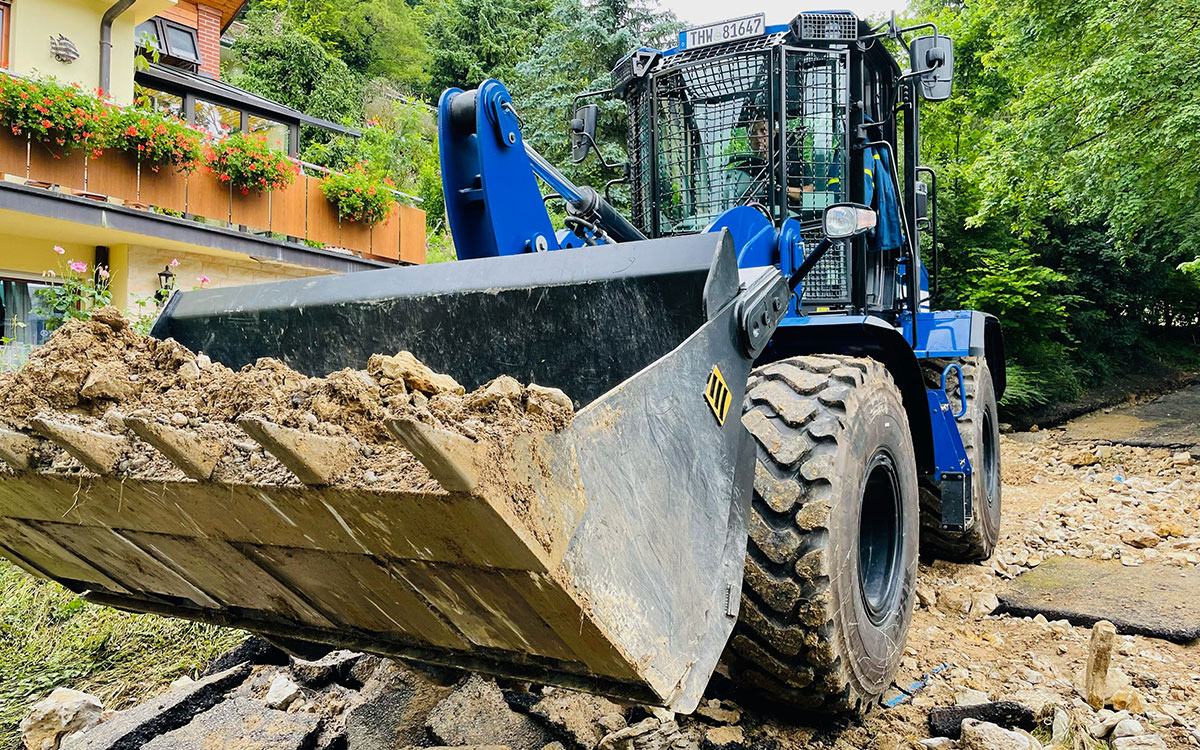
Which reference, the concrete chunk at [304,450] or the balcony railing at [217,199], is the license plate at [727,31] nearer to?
the concrete chunk at [304,450]

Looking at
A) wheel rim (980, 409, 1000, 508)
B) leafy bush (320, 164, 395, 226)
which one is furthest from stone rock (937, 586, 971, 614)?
leafy bush (320, 164, 395, 226)

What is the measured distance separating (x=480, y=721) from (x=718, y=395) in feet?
4.95

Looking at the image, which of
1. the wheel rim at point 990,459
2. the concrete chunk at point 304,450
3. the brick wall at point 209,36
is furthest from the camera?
the brick wall at point 209,36

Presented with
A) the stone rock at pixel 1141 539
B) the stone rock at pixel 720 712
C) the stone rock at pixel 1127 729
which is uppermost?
the stone rock at pixel 720 712

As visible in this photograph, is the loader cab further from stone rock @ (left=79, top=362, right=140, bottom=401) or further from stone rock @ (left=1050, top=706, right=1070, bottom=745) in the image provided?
stone rock @ (left=79, top=362, right=140, bottom=401)

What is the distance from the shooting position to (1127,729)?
2.81m

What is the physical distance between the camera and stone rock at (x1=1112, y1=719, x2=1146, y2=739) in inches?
110

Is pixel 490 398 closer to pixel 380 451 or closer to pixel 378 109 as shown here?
pixel 380 451

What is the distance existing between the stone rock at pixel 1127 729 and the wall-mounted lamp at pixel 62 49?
48.3ft

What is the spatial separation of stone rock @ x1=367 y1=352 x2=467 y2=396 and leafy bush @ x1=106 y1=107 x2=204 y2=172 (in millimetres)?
10436

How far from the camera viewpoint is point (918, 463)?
445cm

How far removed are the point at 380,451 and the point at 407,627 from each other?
1.99 feet

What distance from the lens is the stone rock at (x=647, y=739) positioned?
2607 mm

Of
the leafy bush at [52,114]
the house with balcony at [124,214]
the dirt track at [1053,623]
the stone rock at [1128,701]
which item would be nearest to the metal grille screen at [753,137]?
the dirt track at [1053,623]
